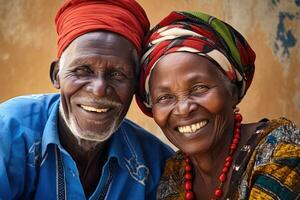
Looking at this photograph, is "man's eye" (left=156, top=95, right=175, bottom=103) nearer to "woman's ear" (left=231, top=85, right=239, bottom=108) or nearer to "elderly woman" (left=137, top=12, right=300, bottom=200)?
"elderly woman" (left=137, top=12, right=300, bottom=200)

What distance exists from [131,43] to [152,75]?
29 centimetres

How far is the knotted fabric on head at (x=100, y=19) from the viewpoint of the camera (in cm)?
318

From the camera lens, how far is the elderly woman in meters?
2.82

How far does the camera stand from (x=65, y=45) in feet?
10.6

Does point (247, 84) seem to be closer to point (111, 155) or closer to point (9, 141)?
point (111, 155)

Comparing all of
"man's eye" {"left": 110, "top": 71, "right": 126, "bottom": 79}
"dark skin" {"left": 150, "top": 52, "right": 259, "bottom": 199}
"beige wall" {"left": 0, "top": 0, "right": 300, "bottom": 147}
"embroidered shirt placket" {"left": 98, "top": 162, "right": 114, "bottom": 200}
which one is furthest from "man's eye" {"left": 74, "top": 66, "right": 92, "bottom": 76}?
"beige wall" {"left": 0, "top": 0, "right": 300, "bottom": 147}

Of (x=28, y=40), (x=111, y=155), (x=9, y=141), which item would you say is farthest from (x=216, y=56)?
(x=28, y=40)

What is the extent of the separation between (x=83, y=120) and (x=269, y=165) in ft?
3.65

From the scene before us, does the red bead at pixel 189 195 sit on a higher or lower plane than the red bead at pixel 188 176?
lower

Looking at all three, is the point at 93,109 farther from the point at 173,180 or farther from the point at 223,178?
Result: the point at 223,178

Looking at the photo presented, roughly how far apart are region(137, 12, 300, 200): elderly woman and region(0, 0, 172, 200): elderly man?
0.17 metres

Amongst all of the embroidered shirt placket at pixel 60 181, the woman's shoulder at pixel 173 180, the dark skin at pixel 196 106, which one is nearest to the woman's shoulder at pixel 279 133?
the dark skin at pixel 196 106

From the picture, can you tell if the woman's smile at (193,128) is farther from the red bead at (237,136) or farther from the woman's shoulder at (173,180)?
the woman's shoulder at (173,180)

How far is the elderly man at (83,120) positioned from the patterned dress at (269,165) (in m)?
0.74
